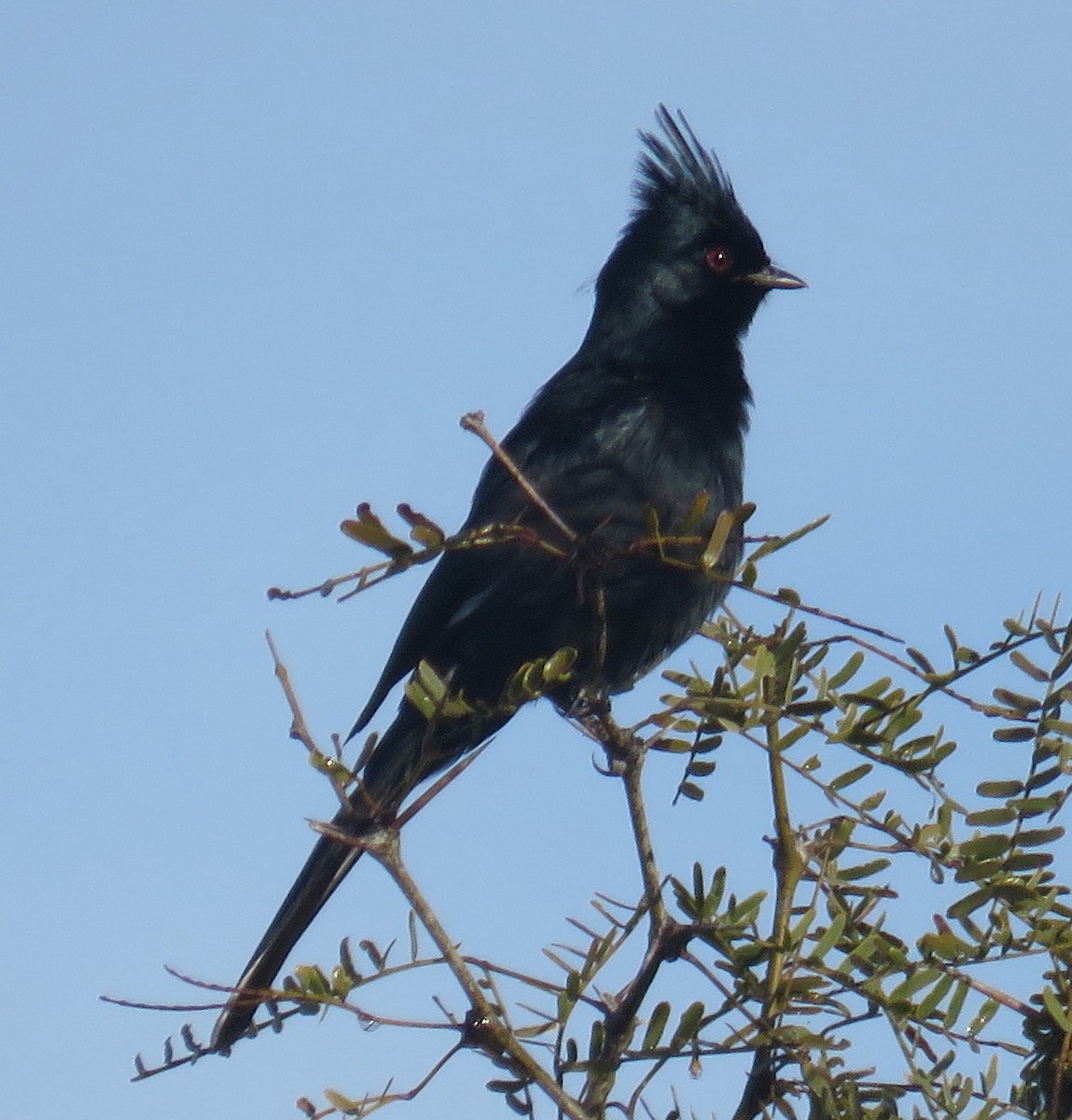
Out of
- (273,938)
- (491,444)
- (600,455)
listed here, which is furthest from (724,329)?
(491,444)

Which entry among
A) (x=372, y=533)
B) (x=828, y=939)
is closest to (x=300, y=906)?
(x=372, y=533)

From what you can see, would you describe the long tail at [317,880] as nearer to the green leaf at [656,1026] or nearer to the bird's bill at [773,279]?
the green leaf at [656,1026]

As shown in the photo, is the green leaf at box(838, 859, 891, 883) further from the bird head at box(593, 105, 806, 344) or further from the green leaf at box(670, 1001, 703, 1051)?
the bird head at box(593, 105, 806, 344)

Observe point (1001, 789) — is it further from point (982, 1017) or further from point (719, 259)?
point (719, 259)

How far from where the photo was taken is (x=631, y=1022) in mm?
2115

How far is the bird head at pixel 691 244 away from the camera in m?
A: 6.18

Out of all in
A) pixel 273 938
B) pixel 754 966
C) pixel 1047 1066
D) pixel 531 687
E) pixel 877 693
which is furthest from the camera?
pixel 273 938

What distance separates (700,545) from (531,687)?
1.23 ft

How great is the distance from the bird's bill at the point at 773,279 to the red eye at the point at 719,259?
0.08 metres

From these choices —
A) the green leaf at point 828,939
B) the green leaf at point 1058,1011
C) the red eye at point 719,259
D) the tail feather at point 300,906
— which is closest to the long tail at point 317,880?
the tail feather at point 300,906

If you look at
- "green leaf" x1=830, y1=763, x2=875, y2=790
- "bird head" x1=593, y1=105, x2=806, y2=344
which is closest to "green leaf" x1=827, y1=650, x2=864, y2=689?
"green leaf" x1=830, y1=763, x2=875, y2=790

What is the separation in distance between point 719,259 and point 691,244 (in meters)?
0.13

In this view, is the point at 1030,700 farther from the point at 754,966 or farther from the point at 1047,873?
the point at 754,966

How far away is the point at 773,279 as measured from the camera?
21.0ft
